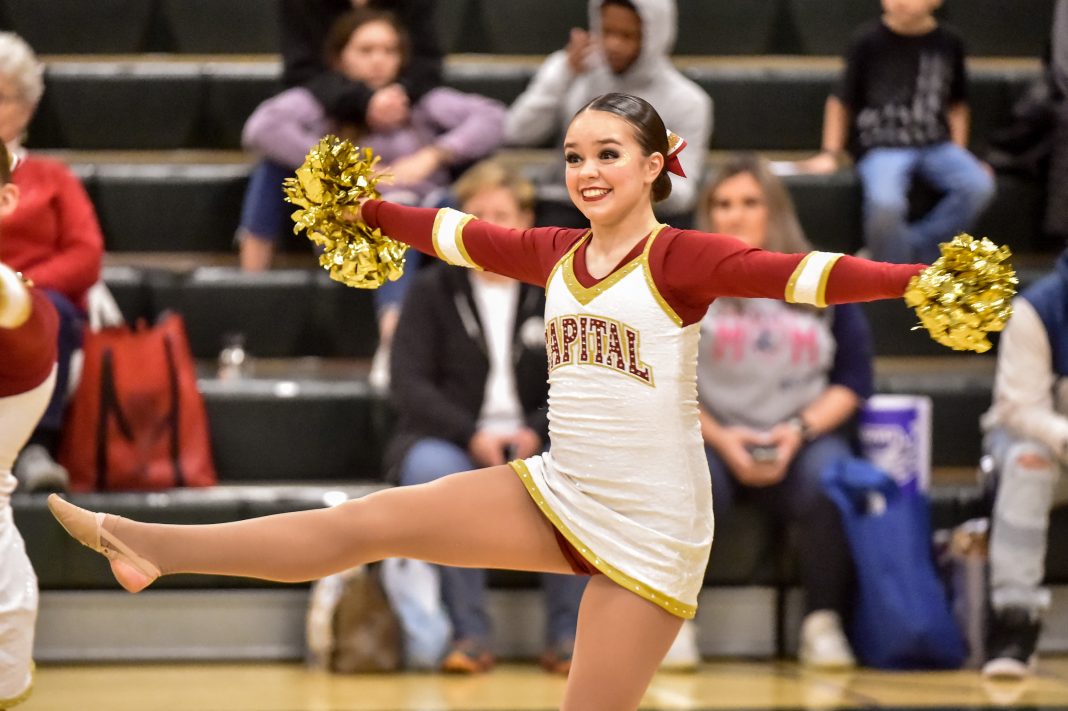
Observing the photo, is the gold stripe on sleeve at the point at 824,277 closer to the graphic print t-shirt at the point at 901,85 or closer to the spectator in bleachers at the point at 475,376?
the spectator in bleachers at the point at 475,376

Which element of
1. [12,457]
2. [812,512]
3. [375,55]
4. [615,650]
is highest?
[375,55]

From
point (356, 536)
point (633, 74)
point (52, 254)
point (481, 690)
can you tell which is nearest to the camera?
point (356, 536)

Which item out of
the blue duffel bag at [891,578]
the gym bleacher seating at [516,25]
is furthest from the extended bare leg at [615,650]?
the gym bleacher seating at [516,25]

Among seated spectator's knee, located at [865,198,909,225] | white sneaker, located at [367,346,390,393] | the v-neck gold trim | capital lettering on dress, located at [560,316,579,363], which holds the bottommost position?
white sneaker, located at [367,346,390,393]

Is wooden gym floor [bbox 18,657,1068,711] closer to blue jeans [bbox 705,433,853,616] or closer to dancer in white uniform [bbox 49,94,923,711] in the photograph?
blue jeans [bbox 705,433,853,616]

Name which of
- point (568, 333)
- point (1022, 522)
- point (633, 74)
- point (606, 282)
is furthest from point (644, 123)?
point (633, 74)

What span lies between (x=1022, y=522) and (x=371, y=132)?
2.59 metres

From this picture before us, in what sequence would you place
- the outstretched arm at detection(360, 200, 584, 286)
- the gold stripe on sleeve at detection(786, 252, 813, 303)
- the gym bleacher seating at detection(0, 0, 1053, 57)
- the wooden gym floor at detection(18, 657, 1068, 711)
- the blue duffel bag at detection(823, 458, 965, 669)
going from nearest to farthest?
the gold stripe on sleeve at detection(786, 252, 813, 303)
the outstretched arm at detection(360, 200, 584, 286)
the wooden gym floor at detection(18, 657, 1068, 711)
the blue duffel bag at detection(823, 458, 965, 669)
the gym bleacher seating at detection(0, 0, 1053, 57)

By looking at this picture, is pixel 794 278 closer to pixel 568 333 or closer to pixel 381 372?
pixel 568 333

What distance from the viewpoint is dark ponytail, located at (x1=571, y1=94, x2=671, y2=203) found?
312 cm

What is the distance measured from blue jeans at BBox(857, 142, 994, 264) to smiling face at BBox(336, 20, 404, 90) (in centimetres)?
176

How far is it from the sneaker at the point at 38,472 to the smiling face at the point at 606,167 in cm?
243

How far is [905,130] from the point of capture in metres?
6.16

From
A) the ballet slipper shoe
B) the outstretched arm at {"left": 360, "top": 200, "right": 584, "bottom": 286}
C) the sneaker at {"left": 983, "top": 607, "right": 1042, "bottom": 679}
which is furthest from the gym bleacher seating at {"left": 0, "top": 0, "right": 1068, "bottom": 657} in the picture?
the ballet slipper shoe
